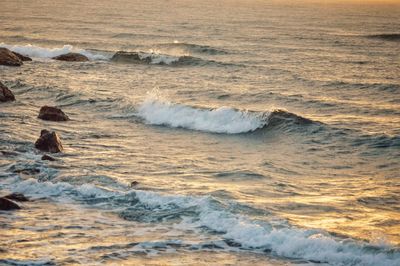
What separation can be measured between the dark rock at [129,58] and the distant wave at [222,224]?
2903 centimetres

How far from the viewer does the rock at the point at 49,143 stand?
17.3m

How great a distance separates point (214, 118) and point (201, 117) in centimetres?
54

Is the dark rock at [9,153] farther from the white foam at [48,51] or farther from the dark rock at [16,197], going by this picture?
the white foam at [48,51]

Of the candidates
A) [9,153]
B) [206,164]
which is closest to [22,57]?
[9,153]

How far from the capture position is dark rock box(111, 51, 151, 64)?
42750 millimetres

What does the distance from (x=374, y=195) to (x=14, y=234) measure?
846cm

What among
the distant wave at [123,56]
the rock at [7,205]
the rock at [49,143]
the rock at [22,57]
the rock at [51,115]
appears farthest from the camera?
the distant wave at [123,56]

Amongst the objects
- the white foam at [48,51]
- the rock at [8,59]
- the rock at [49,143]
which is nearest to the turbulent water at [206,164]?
the rock at [49,143]

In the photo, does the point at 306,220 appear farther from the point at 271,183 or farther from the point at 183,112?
the point at 183,112

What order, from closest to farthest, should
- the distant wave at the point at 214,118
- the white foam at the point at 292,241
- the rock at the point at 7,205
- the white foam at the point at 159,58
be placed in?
the white foam at the point at 292,241, the rock at the point at 7,205, the distant wave at the point at 214,118, the white foam at the point at 159,58

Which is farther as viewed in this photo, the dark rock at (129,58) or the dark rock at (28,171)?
the dark rock at (129,58)

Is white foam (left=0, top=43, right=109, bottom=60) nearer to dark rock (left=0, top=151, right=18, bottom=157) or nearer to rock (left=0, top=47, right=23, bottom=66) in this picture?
rock (left=0, top=47, right=23, bottom=66)

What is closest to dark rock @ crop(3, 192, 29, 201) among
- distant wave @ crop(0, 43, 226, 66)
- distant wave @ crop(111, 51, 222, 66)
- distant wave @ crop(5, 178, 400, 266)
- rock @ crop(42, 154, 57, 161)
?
distant wave @ crop(5, 178, 400, 266)

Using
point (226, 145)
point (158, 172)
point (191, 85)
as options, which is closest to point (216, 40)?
point (191, 85)
